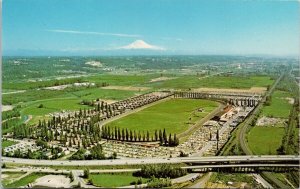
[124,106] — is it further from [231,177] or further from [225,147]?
[231,177]

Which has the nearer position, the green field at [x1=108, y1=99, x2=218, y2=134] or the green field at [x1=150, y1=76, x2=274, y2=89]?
the green field at [x1=108, y1=99, x2=218, y2=134]

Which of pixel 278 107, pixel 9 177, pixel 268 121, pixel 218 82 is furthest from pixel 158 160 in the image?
pixel 218 82

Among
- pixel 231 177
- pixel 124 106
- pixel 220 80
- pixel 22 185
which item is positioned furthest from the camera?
pixel 220 80

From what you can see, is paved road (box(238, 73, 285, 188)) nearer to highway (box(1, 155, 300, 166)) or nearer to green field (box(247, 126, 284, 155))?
green field (box(247, 126, 284, 155))

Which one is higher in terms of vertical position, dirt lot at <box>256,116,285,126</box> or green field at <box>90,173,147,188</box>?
dirt lot at <box>256,116,285,126</box>

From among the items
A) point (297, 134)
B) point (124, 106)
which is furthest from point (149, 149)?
point (124, 106)

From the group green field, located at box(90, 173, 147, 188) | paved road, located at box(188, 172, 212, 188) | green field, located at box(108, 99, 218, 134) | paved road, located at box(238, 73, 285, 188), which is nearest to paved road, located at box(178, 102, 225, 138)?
green field, located at box(108, 99, 218, 134)
